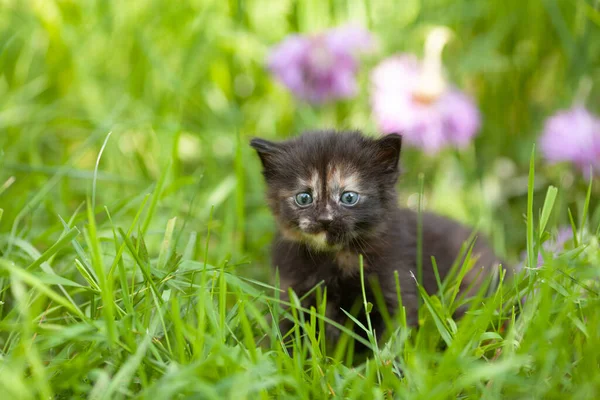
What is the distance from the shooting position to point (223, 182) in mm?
3285

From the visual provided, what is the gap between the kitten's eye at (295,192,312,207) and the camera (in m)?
2.28

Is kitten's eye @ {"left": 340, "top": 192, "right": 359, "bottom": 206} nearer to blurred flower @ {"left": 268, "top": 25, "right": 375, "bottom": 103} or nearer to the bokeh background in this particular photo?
the bokeh background

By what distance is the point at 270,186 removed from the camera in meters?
2.47

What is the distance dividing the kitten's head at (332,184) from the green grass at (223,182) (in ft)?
0.60

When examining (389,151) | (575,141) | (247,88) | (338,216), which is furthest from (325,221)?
(247,88)

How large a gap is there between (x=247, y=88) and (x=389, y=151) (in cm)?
Result: 202

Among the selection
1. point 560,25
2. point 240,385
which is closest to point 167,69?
point 560,25

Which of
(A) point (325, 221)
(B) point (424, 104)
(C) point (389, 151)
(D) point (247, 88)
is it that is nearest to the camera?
(A) point (325, 221)

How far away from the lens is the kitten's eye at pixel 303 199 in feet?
7.47

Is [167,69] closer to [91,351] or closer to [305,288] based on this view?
[305,288]

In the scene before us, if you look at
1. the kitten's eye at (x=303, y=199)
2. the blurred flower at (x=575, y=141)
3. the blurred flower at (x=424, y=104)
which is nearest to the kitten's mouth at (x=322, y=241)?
the kitten's eye at (x=303, y=199)

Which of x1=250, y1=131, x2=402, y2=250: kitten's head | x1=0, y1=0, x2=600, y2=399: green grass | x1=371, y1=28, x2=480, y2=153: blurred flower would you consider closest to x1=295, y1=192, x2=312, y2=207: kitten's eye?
x1=250, y1=131, x2=402, y2=250: kitten's head

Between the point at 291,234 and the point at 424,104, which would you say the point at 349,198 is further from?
the point at 424,104

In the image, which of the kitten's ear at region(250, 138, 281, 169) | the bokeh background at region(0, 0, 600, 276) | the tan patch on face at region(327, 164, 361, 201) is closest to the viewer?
the tan patch on face at region(327, 164, 361, 201)
